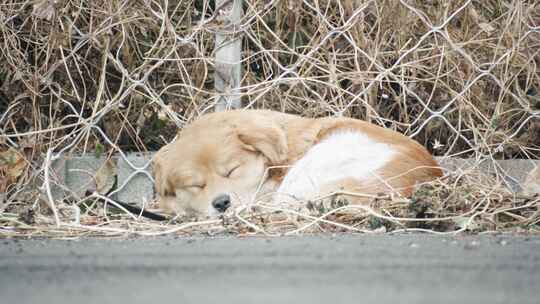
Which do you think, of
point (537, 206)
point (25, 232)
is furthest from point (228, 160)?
point (537, 206)

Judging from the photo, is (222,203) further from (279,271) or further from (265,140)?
(279,271)

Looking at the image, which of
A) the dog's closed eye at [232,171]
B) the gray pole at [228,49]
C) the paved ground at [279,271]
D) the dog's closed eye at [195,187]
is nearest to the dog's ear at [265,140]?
the dog's closed eye at [232,171]

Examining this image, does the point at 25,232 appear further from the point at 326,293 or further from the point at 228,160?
the point at 326,293

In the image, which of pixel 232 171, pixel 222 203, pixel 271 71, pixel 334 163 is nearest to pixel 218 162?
pixel 232 171

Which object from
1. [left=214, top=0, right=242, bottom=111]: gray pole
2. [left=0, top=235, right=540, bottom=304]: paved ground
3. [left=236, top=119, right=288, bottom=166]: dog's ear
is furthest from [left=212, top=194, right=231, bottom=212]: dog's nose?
[left=0, top=235, right=540, bottom=304]: paved ground

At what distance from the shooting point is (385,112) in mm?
4793

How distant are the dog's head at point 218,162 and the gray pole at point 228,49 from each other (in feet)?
1.11

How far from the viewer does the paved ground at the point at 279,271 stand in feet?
5.72

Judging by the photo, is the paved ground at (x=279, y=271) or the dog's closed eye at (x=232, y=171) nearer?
the paved ground at (x=279, y=271)

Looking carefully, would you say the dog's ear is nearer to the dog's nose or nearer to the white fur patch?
the white fur patch

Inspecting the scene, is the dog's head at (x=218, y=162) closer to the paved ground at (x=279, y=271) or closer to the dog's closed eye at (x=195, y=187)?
the dog's closed eye at (x=195, y=187)

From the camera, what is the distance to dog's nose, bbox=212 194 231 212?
3.87m

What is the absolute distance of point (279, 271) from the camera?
203 centimetres

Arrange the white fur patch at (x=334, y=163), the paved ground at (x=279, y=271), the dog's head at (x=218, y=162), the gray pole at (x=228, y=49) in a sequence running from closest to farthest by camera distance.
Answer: the paved ground at (x=279, y=271) < the white fur patch at (x=334, y=163) < the dog's head at (x=218, y=162) < the gray pole at (x=228, y=49)
